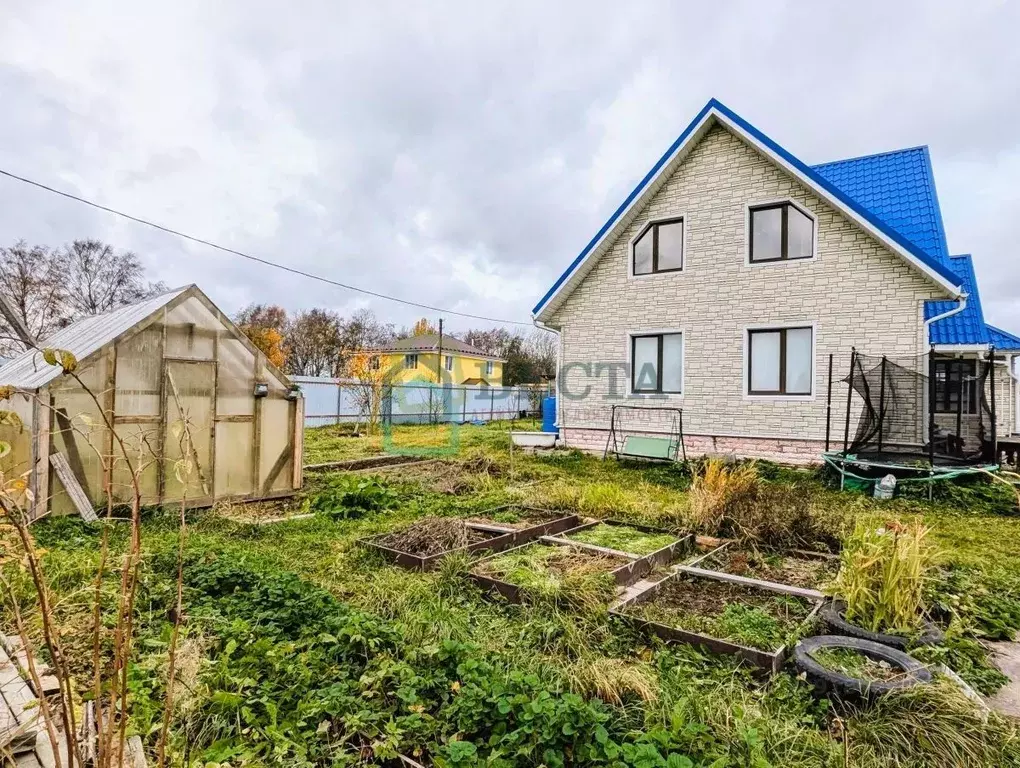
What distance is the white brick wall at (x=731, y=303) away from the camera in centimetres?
1047

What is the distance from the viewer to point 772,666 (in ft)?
10.5

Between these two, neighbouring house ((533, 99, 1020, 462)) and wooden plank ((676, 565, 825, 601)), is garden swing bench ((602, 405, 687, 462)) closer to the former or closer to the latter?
neighbouring house ((533, 99, 1020, 462))

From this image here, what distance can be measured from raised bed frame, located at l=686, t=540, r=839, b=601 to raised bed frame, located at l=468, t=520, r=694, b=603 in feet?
0.77

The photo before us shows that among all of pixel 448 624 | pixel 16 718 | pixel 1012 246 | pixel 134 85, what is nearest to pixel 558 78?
pixel 134 85

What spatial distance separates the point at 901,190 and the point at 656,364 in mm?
6780

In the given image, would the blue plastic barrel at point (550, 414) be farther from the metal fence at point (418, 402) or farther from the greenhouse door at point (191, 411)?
the greenhouse door at point (191, 411)

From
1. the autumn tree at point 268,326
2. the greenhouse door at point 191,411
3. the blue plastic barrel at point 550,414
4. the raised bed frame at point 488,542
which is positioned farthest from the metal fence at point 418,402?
the autumn tree at point 268,326

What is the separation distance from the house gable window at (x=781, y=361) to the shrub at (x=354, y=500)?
8.02 metres

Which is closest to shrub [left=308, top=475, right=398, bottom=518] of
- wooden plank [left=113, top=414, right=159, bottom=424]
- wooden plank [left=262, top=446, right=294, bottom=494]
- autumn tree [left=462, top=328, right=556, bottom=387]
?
wooden plank [left=262, top=446, right=294, bottom=494]

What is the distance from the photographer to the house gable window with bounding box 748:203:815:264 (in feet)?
36.7

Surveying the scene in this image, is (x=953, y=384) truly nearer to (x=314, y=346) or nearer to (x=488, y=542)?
(x=488, y=542)

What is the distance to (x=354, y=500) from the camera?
25.2 ft

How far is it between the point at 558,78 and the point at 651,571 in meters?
10.7

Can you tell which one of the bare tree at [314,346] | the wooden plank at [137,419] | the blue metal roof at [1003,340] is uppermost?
the bare tree at [314,346]
